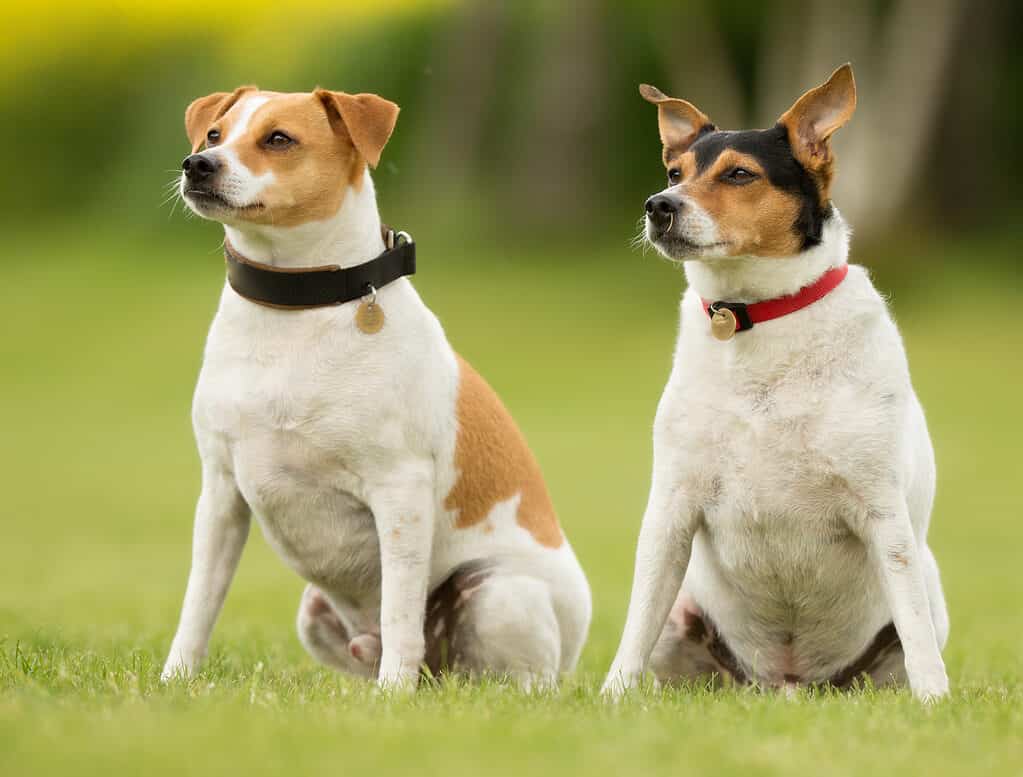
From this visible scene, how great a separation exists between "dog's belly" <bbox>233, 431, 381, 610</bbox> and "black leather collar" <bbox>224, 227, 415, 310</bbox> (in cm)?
50

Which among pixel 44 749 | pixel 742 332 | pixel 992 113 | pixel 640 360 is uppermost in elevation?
pixel 742 332

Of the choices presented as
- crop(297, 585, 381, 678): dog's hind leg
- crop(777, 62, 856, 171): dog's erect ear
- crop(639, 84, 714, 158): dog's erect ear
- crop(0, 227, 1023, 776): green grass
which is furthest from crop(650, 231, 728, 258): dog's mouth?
crop(297, 585, 381, 678): dog's hind leg

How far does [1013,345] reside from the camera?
2183 cm

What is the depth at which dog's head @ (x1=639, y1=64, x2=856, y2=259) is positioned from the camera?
16.8 ft

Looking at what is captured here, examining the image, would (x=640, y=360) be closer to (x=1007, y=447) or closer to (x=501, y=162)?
(x=1007, y=447)

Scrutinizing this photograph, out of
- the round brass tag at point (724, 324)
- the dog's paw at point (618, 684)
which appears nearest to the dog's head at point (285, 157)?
→ the round brass tag at point (724, 324)

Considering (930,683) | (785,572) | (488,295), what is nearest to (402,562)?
(785,572)

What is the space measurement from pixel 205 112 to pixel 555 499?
9543 millimetres

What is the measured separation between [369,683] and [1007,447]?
13.8 metres

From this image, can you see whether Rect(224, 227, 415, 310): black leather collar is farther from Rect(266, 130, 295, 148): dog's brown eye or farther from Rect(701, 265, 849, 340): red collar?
Rect(701, 265, 849, 340): red collar

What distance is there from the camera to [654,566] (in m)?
5.23

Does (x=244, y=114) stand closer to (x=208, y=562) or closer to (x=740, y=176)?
(x=208, y=562)

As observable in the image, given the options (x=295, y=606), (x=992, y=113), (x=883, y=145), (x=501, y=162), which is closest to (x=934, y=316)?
(x=883, y=145)

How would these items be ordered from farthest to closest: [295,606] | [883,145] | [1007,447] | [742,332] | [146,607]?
[883,145], [1007,447], [295,606], [146,607], [742,332]
